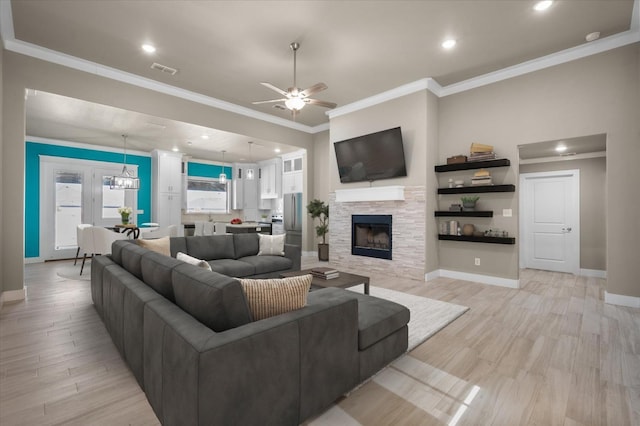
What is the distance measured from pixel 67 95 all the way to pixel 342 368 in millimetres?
4852

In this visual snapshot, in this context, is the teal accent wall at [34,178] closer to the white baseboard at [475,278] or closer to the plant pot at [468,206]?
the white baseboard at [475,278]

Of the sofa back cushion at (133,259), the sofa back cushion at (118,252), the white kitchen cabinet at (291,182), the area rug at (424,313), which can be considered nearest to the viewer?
the sofa back cushion at (133,259)

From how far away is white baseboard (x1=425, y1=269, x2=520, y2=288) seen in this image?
14.5ft

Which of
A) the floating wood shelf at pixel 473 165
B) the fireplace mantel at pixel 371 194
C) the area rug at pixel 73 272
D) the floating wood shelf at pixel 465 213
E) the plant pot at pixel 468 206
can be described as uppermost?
the floating wood shelf at pixel 473 165

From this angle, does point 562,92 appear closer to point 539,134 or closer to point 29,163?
point 539,134

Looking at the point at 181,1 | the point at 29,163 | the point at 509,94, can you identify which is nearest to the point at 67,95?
the point at 181,1

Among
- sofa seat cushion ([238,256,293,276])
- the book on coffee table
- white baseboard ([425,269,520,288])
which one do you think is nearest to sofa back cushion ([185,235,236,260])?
sofa seat cushion ([238,256,293,276])

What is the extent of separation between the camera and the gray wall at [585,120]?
353 cm

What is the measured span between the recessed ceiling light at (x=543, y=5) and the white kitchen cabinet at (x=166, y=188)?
784cm

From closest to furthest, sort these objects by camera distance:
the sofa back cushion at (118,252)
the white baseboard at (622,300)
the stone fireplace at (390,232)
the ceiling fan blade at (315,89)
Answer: the sofa back cushion at (118,252) < the ceiling fan blade at (315,89) < the white baseboard at (622,300) < the stone fireplace at (390,232)

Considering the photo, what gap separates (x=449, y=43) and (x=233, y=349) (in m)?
4.16

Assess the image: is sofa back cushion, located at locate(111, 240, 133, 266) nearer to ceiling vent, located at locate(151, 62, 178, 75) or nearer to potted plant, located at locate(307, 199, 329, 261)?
ceiling vent, located at locate(151, 62, 178, 75)

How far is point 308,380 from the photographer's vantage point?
149cm

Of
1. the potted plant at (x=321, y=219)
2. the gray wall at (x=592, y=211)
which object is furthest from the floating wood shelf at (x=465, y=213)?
the potted plant at (x=321, y=219)
